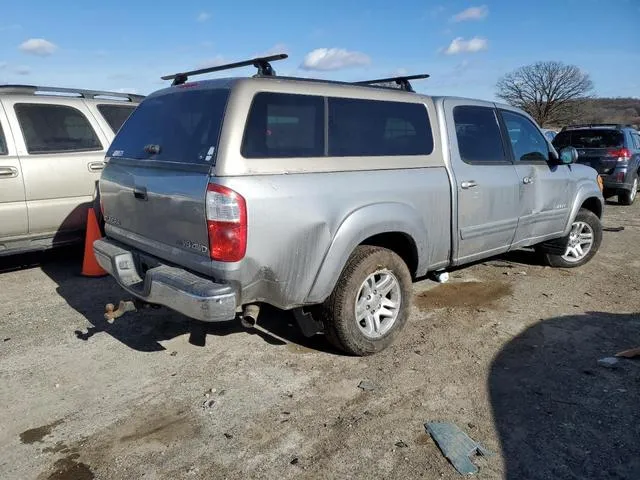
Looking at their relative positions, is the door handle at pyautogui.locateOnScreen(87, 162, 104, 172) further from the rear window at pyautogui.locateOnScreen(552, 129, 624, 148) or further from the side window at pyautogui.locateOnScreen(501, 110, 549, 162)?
the rear window at pyautogui.locateOnScreen(552, 129, 624, 148)

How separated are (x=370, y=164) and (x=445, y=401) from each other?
1.66 meters

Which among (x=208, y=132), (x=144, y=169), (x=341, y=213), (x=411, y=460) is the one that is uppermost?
(x=208, y=132)

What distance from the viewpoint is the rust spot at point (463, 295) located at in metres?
4.96

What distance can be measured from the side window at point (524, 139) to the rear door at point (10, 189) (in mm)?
4952

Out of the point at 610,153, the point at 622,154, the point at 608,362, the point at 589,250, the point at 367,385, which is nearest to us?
the point at 367,385

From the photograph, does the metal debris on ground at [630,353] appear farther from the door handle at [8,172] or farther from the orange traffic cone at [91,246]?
the door handle at [8,172]

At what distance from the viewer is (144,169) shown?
11.7 ft

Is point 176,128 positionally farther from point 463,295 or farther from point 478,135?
point 463,295

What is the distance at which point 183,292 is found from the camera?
3018 mm

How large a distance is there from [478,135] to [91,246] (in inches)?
167

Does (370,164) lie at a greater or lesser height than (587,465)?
greater

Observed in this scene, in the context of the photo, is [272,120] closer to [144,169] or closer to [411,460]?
[144,169]

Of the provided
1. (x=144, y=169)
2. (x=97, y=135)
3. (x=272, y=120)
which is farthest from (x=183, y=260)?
(x=97, y=135)

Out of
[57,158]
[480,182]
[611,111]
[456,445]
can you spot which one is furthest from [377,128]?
[611,111]
